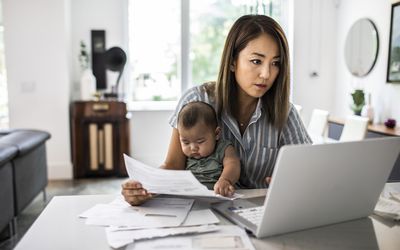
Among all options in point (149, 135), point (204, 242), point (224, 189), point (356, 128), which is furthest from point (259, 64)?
point (149, 135)

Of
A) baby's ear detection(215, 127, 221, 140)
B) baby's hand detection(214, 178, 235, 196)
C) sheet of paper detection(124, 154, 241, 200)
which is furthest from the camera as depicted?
baby's ear detection(215, 127, 221, 140)

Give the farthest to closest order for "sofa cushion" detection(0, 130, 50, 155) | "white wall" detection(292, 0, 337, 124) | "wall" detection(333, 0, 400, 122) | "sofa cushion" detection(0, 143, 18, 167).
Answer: "white wall" detection(292, 0, 337, 124) → "wall" detection(333, 0, 400, 122) → "sofa cushion" detection(0, 130, 50, 155) → "sofa cushion" detection(0, 143, 18, 167)

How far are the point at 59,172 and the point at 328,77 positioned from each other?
3.47m

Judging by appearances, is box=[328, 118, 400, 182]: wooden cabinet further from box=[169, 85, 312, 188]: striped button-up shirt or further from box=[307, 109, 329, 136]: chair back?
box=[169, 85, 312, 188]: striped button-up shirt

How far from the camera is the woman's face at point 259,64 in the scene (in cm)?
131

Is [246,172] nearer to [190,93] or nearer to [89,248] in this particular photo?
[190,93]

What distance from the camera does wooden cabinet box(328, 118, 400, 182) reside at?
287 centimetres

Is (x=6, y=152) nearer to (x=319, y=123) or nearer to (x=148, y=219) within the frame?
(x=148, y=219)

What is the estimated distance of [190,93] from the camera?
1.52m

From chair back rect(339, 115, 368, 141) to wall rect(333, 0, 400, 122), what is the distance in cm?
88

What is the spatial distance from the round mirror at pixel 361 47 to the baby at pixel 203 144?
10.2 feet

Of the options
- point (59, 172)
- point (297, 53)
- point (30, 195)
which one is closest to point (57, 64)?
point (59, 172)

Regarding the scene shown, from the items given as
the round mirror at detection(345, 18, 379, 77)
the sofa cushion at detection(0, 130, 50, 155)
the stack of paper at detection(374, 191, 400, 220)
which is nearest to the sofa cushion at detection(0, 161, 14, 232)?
the sofa cushion at detection(0, 130, 50, 155)

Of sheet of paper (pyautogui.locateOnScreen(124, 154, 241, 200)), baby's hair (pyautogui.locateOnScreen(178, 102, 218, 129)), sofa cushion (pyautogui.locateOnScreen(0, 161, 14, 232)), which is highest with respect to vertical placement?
baby's hair (pyautogui.locateOnScreen(178, 102, 218, 129))
